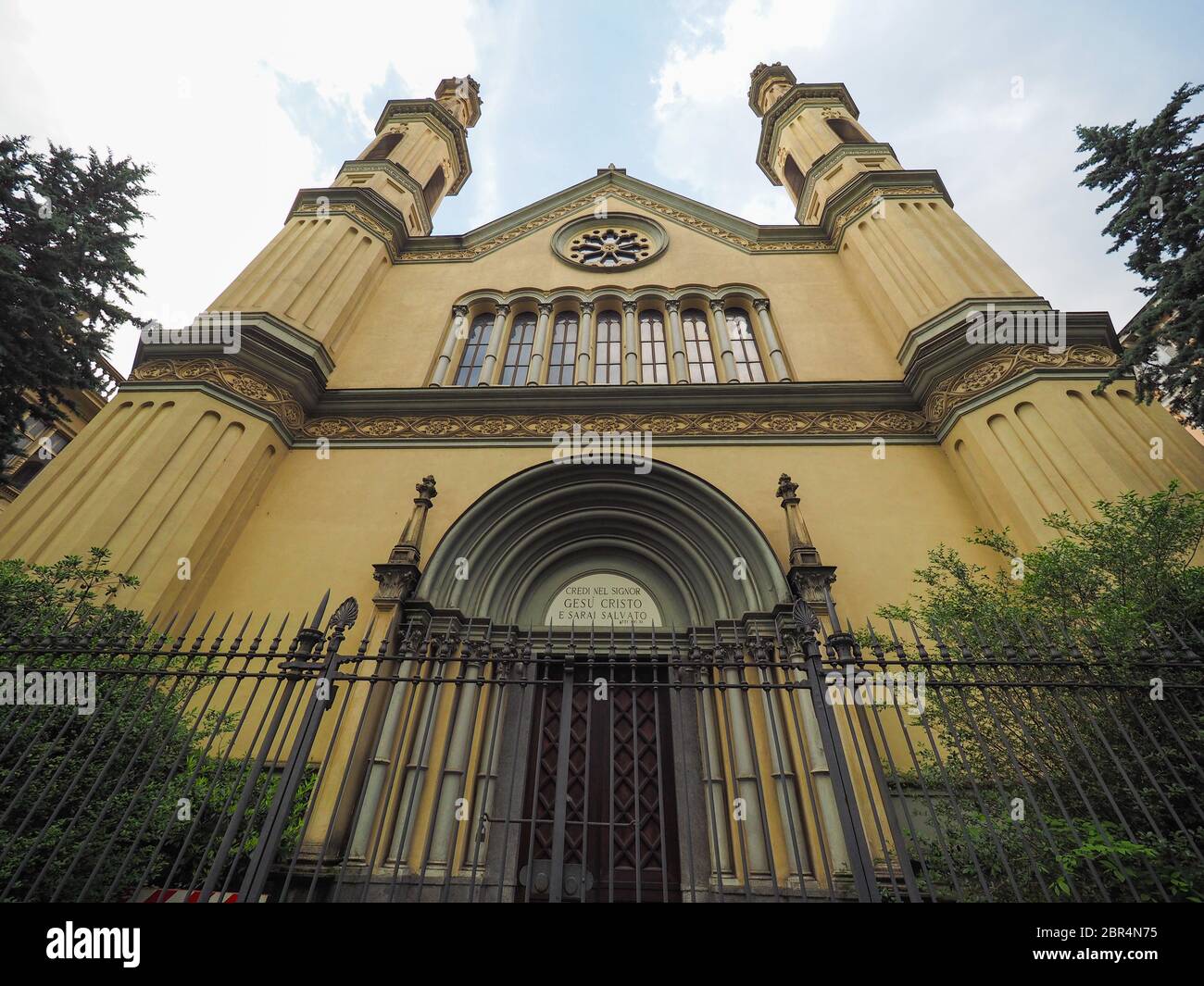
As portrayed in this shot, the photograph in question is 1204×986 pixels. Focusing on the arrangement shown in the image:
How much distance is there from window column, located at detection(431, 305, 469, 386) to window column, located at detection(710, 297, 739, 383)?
5267 mm

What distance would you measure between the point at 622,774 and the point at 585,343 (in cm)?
798

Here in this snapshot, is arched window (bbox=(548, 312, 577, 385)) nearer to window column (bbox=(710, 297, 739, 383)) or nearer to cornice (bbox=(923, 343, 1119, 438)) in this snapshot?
window column (bbox=(710, 297, 739, 383))

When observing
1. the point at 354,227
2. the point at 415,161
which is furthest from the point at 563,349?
the point at 415,161

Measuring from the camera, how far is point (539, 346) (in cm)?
1179

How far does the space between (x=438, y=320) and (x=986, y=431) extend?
33.7 ft

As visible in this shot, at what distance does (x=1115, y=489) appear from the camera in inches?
267

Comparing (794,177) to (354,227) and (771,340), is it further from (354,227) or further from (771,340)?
(354,227)

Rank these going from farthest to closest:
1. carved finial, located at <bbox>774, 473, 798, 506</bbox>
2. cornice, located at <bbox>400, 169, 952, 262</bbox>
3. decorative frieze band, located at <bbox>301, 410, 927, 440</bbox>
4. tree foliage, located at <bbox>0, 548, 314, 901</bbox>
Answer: cornice, located at <bbox>400, 169, 952, 262</bbox> → decorative frieze band, located at <bbox>301, 410, 927, 440</bbox> → carved finial, located at <bbox>774, 473, 798, 506</bbox> → tree foliage, located at <bbox>0, 548, 314, 901</bbox>

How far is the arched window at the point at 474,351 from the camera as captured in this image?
11664 millimetres

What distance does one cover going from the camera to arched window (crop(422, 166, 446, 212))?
17859 mm

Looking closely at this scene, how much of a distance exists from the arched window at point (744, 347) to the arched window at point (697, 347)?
0.48 m

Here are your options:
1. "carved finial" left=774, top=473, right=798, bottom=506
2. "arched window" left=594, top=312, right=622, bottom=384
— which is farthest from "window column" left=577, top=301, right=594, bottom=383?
"carved finial" left=774, top=473, right=798, bottom=506
